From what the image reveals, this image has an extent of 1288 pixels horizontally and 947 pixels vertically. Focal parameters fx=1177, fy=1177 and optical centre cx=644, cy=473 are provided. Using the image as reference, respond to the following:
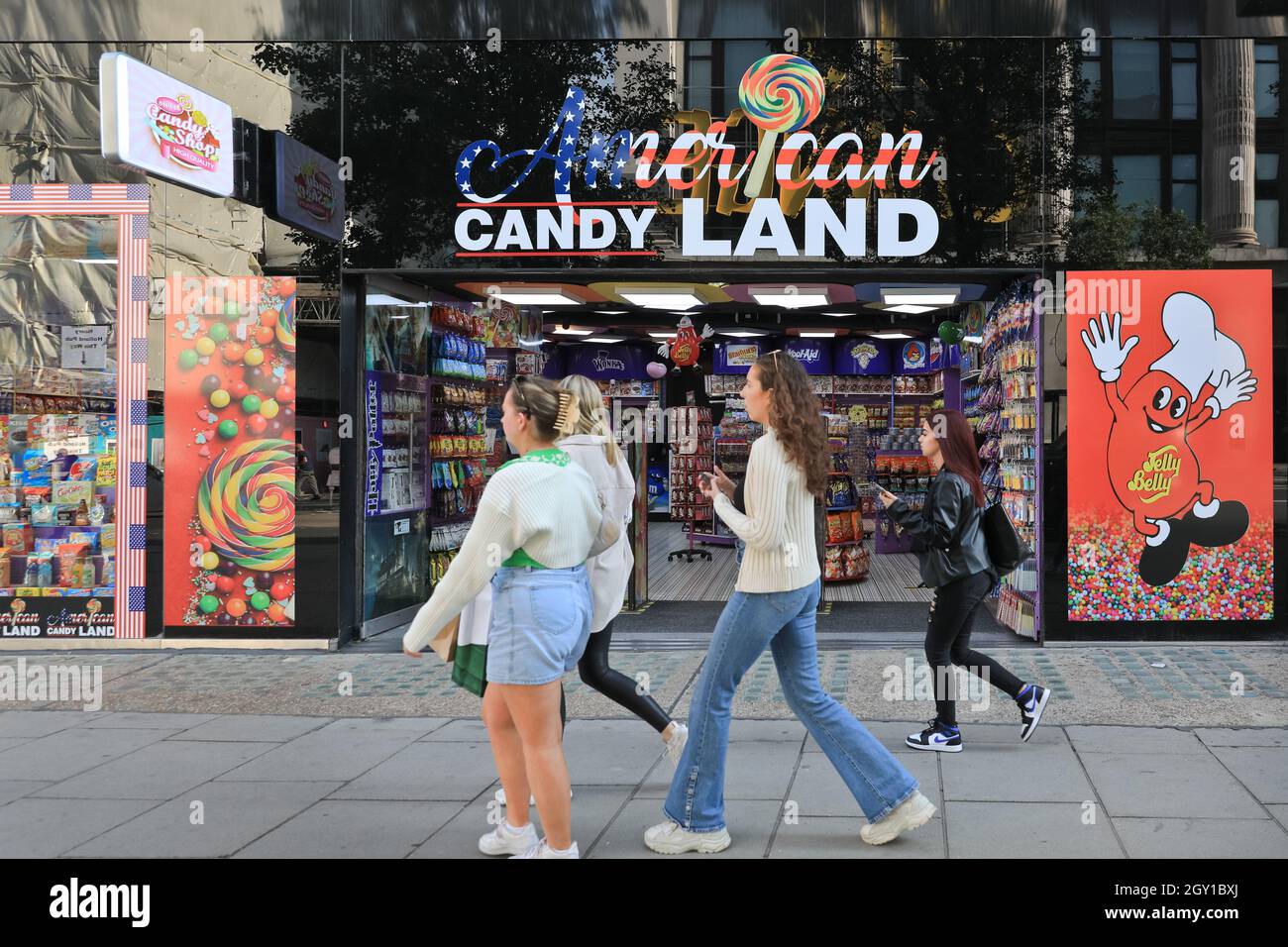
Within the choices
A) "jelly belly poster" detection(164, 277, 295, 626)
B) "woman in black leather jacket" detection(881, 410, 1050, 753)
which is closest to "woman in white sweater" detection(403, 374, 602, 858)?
"woman in black leather jacket" detection(881, 410, 1050, 753)

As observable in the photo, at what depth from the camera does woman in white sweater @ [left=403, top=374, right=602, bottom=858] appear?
382cm

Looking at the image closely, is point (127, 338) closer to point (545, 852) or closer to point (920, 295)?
point (545, 852)

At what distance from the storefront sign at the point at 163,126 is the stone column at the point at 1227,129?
22.2 feet

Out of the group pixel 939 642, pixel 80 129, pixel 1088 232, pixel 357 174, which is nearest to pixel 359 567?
pixel 357 174

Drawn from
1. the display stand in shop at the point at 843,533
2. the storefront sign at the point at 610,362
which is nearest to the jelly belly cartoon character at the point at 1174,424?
the display stand in shop at the point at 843,533

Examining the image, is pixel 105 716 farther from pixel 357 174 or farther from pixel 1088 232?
pixel 1088 232

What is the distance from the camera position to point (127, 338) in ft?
27.6

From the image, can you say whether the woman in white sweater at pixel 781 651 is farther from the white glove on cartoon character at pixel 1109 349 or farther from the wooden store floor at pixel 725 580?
the wooden store floor at pixel 725 580

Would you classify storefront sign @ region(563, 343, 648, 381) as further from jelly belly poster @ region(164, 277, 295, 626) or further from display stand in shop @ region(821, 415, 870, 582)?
jelly belly poster @ region(164, 277, 295, 626)

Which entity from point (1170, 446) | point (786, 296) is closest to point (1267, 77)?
point (1170, 446)

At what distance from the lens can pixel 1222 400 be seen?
26.6 ft

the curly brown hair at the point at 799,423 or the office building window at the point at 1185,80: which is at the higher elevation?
the office building window at the point at 1185,80

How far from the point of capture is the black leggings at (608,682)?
200 inches

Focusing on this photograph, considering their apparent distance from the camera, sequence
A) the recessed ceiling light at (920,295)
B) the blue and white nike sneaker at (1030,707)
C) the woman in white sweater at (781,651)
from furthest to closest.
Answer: the recessed ceiling light at (920,295) → the blue and white nike sneaker at (1030,707) → the woman in white sweater at (781,651)
